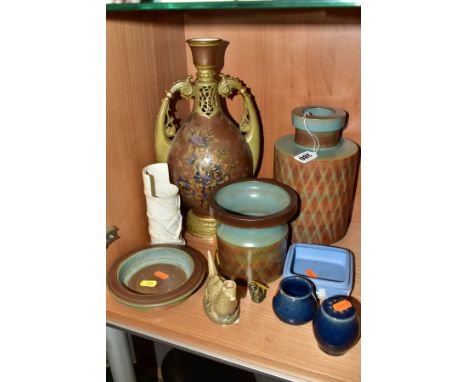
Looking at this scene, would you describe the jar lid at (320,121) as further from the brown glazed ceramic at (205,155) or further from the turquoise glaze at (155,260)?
the turquoise glaze at (155,260)

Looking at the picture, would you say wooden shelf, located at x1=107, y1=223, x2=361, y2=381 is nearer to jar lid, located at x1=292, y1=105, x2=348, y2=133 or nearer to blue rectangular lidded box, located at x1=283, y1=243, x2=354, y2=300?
blue rectangular lidded box, located at x1=283, y1=243, x2=354, y2=300

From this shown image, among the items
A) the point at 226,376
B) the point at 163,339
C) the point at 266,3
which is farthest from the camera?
the point at 226,376

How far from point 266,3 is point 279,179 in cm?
41

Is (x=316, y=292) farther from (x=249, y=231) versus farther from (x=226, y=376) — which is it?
(x=226, y=376)

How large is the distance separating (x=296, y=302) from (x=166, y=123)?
55cm

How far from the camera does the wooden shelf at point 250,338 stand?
2.26 ft

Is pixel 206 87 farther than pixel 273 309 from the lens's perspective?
Yes

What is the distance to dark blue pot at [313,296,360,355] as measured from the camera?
67cm

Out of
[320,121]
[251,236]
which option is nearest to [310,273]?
[251,236]

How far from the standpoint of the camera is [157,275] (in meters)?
0.91

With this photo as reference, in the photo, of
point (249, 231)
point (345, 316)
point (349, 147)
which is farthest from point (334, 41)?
point (345, 316)

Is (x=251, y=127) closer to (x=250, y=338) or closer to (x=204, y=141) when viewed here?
(x=204, y=141)

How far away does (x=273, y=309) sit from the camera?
31.0 inches

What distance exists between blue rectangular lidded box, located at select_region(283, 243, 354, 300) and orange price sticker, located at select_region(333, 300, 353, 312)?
106 millimetres
